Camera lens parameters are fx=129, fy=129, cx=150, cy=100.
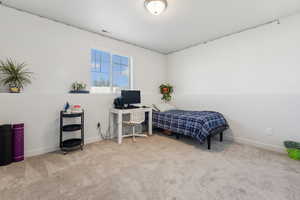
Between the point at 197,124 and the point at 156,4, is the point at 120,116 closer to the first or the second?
the point at 197,124

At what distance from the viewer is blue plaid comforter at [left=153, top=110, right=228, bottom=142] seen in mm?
2568

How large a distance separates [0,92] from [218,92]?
443cm

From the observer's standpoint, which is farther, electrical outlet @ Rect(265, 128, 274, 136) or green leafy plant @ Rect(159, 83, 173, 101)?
green leafy plant @ Rect(159, 83, 173, 101)

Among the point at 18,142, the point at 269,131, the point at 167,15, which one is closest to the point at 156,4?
the point at 167,15

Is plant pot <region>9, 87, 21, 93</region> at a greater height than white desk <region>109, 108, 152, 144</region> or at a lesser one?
greater

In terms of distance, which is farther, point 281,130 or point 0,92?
point 281,130

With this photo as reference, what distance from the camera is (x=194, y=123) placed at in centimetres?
269

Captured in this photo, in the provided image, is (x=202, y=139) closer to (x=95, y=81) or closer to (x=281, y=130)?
(x=281, y=130)

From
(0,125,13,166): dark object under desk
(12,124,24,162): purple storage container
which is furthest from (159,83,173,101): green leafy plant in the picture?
(0,125,13,166): dark object under desk

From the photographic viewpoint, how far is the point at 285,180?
164 cm

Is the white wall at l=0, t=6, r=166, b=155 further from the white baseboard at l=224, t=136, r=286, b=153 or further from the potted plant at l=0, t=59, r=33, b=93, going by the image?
the white baseboard at l=224, t=136, r=286, b=153

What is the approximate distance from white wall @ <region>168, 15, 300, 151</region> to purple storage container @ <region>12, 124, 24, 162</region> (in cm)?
391

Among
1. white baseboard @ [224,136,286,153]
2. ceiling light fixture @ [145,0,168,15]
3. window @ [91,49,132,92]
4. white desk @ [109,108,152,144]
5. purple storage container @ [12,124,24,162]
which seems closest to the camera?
ceiling light fixture @ [145,0,168,15]

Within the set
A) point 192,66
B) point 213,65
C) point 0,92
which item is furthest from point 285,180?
point 0,92
